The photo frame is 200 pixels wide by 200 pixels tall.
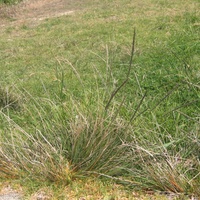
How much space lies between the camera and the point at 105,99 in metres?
3.69

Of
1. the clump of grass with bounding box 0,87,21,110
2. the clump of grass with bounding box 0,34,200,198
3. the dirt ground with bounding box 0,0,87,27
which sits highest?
the clump of grass with bounding box 0,34,200,198

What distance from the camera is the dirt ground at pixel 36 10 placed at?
11844mm

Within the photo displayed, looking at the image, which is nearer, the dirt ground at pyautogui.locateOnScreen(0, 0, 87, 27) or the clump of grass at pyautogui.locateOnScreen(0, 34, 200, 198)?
the clump of grass at pyautogui.locateOnScreen(0, 34, 200, 198)

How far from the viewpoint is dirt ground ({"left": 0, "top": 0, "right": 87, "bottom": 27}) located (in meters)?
11.8

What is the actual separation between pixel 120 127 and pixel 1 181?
3.05ft

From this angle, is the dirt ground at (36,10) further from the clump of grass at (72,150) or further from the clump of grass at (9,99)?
the clump of grass at (72,150)

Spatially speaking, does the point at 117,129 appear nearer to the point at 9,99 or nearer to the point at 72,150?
the point at 72,150

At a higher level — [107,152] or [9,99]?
[107,152]

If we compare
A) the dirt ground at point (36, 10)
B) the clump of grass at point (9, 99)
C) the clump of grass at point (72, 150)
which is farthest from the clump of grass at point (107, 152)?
the dirt ground at point (36, 10)

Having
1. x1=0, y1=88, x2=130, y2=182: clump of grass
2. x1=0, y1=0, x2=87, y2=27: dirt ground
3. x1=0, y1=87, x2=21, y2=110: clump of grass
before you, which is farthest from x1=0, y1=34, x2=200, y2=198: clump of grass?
x1=0, y1=0, x2=87, y2=27: dirt ground

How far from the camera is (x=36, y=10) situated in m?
13.1

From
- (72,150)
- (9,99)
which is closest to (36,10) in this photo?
(9,99)

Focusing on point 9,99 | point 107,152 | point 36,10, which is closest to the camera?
point 107,152

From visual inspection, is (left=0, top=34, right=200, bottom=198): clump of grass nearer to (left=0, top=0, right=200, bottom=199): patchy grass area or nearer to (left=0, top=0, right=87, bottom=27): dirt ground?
(left=0, top=0, right=200, bottom=199): patchy grass area
